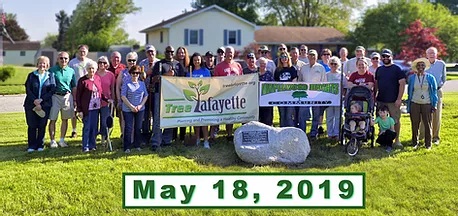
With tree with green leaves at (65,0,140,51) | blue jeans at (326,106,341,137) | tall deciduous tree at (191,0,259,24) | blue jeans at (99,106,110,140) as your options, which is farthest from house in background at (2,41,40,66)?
blue jeans at (326,106,341,137)

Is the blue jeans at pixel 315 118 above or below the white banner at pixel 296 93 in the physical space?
below

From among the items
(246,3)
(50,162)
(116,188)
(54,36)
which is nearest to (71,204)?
(116,188)

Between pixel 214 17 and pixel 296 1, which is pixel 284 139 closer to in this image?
pixel 214 17

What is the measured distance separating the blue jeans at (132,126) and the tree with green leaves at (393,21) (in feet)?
121

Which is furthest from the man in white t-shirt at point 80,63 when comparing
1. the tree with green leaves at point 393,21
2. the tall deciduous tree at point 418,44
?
the tree with green leaves at point 393,21

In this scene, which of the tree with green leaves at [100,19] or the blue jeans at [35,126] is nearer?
the blue jeans at [35,126]

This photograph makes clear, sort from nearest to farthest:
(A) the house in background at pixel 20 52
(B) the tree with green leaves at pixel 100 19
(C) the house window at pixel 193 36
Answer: (C) the house window at pixel 193 36, (B) the tree with green leaves at pixel 100 19, (A) the house in background at pixel 20 52

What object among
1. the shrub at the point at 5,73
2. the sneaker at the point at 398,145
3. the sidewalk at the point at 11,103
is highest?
the shrub at the point at 5,73

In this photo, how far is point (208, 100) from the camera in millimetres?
9578

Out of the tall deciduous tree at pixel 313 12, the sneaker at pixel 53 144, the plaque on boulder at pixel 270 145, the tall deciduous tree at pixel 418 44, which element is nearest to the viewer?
the plaque on boulder at pixel 270 145

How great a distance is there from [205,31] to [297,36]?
1169 centimetres

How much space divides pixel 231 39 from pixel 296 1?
19532mm

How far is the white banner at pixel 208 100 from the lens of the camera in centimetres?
925

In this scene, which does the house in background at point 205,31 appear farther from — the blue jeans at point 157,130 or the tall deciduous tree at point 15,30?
the tall deciduous tree at point 15,30
